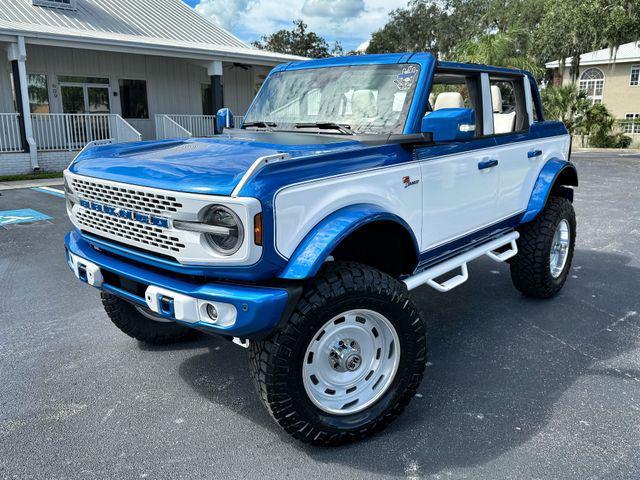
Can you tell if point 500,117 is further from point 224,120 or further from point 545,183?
point 224,120

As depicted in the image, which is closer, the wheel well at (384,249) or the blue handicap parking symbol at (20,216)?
the wheel well at (384,249)

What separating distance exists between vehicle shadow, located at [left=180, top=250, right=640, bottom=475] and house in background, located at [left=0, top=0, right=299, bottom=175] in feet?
43.8

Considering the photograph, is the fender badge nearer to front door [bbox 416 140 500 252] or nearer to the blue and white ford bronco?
the blue and white ford bronco

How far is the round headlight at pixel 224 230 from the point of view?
240cm

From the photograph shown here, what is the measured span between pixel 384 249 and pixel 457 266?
Answer: 803mm

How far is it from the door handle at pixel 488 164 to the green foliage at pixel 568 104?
22548mm

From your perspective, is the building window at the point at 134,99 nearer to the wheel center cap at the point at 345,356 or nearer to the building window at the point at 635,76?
the wheel center cap at the point at 345,356

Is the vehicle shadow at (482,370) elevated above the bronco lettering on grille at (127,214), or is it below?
below

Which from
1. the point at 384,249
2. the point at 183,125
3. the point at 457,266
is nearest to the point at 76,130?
the point at 183,125

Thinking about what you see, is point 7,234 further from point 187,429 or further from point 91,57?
point 91,57

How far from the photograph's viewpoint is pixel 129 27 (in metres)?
19.5

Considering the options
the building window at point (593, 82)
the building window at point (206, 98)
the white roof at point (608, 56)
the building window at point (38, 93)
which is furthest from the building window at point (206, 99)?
the building window at point (593, 82)

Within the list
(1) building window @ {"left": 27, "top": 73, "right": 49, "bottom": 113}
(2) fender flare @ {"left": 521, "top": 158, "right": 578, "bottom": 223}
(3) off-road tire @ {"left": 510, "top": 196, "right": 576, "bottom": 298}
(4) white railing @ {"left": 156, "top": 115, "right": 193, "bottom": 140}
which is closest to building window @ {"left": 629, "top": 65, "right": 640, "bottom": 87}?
(4) white railing @ {"left": 156, "top": 115, "right": 193, "bottom": 140}

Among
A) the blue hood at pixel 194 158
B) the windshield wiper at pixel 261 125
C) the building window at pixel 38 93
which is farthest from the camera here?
the building window at pixel 38 93
